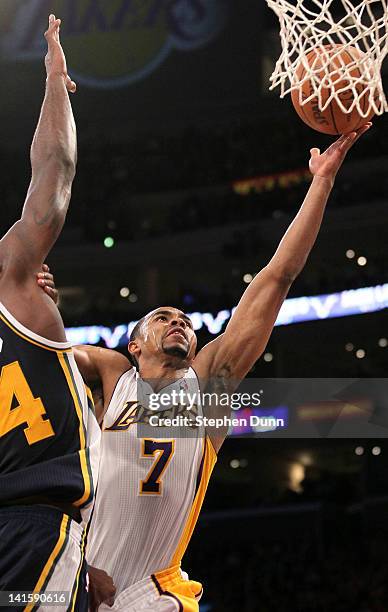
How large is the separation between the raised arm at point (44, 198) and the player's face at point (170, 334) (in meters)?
1.70

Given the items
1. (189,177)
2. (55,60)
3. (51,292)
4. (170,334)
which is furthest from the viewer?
(189,177)

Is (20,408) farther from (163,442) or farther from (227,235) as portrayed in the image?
(227,235)

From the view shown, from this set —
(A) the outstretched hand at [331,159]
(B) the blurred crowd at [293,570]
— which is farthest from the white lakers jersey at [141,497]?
(B) the blurred crowd at [293,570]

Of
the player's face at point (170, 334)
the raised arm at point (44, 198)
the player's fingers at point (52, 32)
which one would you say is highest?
the player's fingers at point (52, 32)

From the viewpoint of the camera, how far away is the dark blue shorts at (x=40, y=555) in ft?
8.09

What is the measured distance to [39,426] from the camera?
256 centimetres

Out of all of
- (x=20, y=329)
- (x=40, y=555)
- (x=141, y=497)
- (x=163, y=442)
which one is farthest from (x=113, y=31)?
(x=40, y=555)

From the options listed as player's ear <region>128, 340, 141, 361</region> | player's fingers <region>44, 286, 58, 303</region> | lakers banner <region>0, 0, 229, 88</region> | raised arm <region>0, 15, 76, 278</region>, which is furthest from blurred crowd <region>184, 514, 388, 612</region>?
raised arm <region>0, 15, 76, 278</region>

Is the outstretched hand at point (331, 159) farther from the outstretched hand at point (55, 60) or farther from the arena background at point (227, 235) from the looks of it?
the arena background at point (227, 235)

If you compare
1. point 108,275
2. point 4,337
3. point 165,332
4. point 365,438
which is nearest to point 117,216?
point 108,275

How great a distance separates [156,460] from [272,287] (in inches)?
36.3

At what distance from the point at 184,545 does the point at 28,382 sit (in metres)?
1.70

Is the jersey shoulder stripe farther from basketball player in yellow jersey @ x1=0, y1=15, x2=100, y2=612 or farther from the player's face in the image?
the player's face

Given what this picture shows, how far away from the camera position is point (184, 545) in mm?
4012
